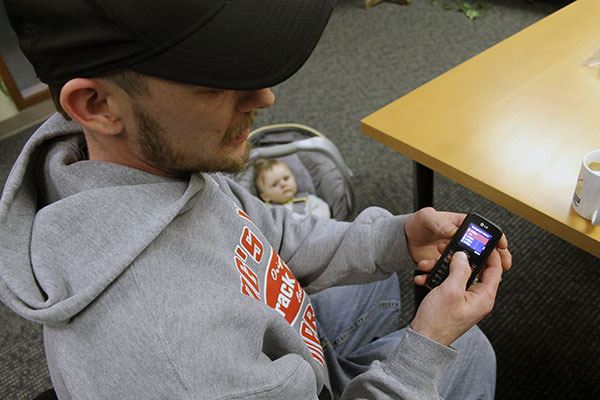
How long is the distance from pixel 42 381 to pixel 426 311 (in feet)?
4.00

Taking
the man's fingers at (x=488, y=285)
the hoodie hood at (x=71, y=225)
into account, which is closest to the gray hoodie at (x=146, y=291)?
the hoodie hood at (x=71, y=225)

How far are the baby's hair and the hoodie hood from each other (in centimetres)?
102

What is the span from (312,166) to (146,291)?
1.26 metres

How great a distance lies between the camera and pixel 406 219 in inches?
35.7

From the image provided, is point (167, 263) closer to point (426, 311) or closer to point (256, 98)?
point (256, 98)

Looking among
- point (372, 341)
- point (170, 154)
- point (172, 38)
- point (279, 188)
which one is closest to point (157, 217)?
point (170, 154)

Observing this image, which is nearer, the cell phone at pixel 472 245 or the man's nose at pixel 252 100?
the man's nose at pixel 252 100

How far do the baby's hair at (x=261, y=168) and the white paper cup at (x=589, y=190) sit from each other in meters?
1.04

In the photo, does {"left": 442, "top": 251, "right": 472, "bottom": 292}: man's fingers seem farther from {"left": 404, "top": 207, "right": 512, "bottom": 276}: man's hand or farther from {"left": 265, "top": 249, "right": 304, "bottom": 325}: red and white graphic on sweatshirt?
{"left": 265, "top": 249, "right": 304, "bottom": 325}: red and white graphic on sweatshirt

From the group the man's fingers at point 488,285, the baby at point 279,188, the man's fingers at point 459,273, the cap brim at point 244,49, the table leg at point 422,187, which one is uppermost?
the cap brim at point 244,49

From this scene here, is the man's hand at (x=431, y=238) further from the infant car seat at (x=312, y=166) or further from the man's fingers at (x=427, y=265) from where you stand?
the infant car seat at (x=312, y=166)

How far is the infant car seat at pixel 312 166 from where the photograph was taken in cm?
162

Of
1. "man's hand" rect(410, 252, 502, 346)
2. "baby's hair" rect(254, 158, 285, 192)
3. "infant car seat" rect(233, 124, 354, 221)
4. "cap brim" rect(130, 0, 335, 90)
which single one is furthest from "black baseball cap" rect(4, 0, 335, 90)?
"baby's hair" rect(254, 158, 285, 192)

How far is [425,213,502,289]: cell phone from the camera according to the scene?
0.81 meters
